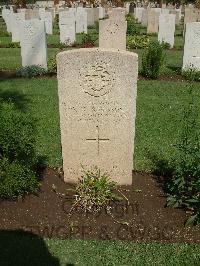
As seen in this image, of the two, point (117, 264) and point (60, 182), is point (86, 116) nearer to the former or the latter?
point (60, 182)

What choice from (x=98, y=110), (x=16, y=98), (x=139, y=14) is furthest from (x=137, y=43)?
(x=98, y=110)

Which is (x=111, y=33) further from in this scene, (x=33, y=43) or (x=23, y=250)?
(x=23, y=250)

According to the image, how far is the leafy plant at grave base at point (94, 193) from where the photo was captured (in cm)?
489

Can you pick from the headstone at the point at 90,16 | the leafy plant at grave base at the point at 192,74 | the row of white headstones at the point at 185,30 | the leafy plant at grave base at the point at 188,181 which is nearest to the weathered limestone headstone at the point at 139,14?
the row of white headstones at the point at 185,30

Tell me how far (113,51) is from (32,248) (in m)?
2.49

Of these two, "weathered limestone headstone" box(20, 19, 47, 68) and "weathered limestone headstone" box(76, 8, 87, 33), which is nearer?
"weathered limestone headstone" box(20, 19, 47, 68)

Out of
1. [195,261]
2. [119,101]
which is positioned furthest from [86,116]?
[195,261]

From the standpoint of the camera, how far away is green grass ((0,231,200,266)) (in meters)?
4.01

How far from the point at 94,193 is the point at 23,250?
3.88ft

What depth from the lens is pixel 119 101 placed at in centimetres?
496

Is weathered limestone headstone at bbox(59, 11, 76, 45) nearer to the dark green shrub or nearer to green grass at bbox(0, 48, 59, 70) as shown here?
green grass at bbox(0, 48, 59, 70)

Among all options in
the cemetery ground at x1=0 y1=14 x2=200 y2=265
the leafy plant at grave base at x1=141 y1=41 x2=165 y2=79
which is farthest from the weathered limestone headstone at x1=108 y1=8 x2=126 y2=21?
the cemetery ground at x1=0 y1=14 x2=200 y2=265

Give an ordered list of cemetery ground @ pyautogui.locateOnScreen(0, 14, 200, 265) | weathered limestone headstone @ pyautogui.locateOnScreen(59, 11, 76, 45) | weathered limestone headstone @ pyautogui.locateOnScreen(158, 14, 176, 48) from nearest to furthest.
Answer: cemetery ground @ pyautogui.locateOnScreen(0, 14, 200, 265)
weathered limestone headstone @ pyautogui.locateOnScreen(158, 14, 176, 48)
weathered limestone headstone @ pyautogui.locateOnScreen(59, 11, 76, 45)

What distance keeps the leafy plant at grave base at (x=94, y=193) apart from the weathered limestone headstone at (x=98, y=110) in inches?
13.8
